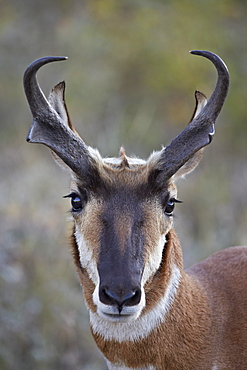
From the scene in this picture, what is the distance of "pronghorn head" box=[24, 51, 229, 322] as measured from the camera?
4660mm

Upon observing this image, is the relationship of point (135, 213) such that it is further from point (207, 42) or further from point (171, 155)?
point (207, 42)

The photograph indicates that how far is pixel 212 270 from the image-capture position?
5660 millimetres

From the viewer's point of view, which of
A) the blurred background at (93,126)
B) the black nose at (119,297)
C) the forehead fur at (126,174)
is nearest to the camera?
the black nose at (119,297)

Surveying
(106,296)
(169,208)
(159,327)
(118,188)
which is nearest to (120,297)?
(106,296)

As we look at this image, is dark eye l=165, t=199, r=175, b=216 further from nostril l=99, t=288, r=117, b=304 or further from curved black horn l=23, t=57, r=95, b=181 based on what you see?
nostril l=99, t=288, r=117, b=304

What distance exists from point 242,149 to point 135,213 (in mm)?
15866

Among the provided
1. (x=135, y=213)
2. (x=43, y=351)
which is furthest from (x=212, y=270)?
(x=43, y=351)

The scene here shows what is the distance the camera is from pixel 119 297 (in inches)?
166

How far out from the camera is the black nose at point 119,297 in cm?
421

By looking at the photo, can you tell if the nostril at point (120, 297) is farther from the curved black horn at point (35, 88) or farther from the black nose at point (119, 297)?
the curved black horn at point (35, 88)

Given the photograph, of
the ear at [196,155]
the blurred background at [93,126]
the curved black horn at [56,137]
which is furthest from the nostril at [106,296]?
the blurred background at [93,126]

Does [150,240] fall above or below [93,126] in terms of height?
below

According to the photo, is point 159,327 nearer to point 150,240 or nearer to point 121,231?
point 150,240

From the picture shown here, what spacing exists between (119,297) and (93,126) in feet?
46.6
